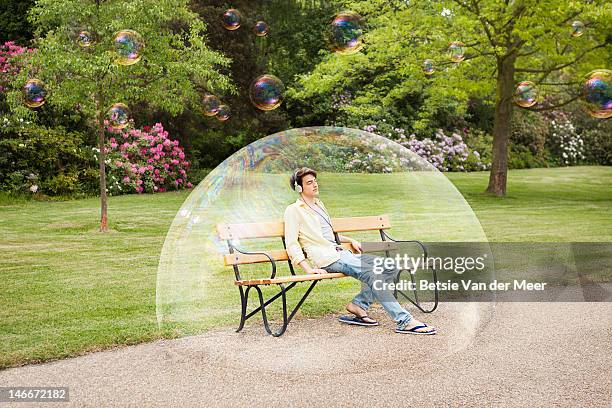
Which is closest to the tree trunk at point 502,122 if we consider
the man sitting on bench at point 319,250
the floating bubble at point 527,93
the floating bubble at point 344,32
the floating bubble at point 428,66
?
the floating bubble at point 428,66

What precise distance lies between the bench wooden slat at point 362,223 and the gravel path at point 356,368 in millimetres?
844

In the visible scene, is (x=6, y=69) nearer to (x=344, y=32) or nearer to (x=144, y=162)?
(x=144, y=162)

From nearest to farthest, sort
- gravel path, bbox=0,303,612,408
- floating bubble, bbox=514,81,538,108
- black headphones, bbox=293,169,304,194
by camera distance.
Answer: gravel path, bbox=0,303,612,408 → black headphones, bbox=293,169,304,194 → floating bubble, bbox=514,81,538,108

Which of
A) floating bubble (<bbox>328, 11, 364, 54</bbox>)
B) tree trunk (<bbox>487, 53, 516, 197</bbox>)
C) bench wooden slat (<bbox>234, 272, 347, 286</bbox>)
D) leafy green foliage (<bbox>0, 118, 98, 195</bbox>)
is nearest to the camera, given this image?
bench wooden slat (<bbox>234, 272, 347, 286</bbox>)

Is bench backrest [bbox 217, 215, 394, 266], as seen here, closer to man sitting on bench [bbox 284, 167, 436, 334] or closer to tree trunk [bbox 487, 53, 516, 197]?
man sitting on bench [bbox 284, 167, 436, 334]

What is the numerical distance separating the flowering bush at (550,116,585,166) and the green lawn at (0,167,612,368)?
11.4 m

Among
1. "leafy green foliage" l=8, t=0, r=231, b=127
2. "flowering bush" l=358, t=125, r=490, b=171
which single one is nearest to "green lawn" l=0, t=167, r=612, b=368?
"leafy green foliage" l=8, t=0, r=231, b=127

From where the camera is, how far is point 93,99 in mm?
13344

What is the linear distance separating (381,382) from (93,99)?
9524 millimetres

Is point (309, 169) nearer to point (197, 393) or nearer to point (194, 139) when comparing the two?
point (197, 393)

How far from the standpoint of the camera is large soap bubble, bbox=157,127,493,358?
6.38 metres

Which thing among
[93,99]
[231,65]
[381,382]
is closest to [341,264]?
[381,382]

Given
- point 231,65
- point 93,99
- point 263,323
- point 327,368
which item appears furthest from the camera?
point 231,65

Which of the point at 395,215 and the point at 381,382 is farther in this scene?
the point at 395,215
